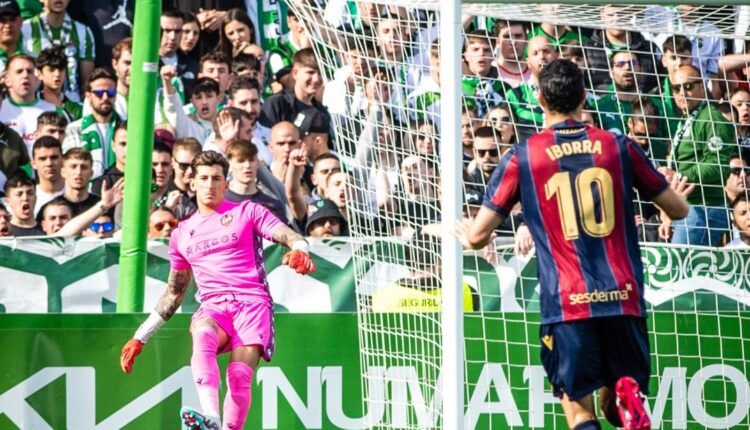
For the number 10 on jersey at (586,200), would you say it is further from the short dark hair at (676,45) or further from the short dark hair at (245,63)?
the short dark hair at (245,63)

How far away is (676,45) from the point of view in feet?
30.5

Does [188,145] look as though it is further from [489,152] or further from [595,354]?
[595,354]

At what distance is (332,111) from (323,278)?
2399mm

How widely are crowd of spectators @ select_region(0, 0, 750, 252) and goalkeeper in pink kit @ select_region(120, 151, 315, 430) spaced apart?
686 millimetres

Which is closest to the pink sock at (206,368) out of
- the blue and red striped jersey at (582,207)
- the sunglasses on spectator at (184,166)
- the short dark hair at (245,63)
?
the blue and red striped jersey at (582,207)

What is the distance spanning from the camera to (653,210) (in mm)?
9750

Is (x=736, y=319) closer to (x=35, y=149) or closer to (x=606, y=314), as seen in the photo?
(x=606, y=314)

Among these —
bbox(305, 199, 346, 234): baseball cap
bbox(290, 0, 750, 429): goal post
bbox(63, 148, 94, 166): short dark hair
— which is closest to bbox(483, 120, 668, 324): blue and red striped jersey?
bbox(290, 0, 750, 429): goal post

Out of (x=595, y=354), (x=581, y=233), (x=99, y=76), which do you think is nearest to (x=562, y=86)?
(x=581, y=233)

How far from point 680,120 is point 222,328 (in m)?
3.41

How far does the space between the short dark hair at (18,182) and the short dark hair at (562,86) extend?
583cm

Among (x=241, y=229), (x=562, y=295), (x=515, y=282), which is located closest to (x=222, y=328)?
(x=241, y=229)

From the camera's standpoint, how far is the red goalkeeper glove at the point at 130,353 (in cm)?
771

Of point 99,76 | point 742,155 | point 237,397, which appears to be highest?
point 99,76
